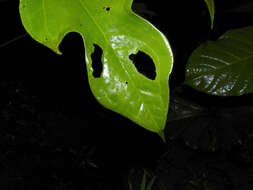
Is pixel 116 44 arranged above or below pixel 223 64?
above

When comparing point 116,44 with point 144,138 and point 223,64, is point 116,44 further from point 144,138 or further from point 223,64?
point 144,138

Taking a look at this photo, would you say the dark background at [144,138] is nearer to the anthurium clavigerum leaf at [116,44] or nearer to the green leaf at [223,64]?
the green leaf at [223,64]

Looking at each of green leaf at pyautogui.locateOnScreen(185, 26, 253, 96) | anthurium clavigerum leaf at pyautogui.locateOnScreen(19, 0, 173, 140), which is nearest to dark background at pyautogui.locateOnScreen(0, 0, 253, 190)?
green leaf at pyautogui.locateOnScreen(185, 26, 253, 96)

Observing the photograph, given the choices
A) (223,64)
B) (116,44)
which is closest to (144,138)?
(223,64)

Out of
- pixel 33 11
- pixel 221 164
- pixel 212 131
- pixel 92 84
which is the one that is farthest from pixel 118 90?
pixel 221 164

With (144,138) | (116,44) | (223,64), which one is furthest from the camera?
(144,138)

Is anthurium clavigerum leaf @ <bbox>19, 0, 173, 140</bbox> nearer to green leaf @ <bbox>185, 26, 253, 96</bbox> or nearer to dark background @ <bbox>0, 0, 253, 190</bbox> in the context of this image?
green leaf @ <bbox>185, 26, 253, 96</bbox>

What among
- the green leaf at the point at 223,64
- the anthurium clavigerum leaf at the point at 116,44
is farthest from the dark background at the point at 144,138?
the anthurium clavigerum leaf at the point at 116,44
